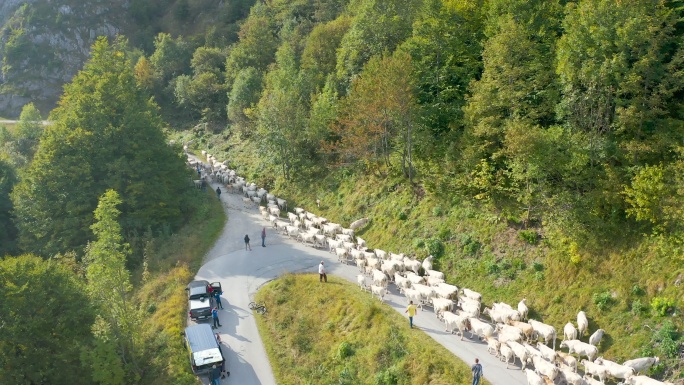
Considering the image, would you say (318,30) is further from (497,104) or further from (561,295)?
(561,295)

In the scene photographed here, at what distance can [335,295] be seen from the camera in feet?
99.0

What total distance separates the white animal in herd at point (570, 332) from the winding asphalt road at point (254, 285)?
2876 millimetres

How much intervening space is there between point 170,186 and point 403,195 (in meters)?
23.6

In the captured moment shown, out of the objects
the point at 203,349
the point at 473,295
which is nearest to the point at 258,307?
the point at 203,349

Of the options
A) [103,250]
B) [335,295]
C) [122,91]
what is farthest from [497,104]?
[122,91]

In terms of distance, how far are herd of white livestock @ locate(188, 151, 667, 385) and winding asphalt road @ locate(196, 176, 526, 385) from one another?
2.10 ft

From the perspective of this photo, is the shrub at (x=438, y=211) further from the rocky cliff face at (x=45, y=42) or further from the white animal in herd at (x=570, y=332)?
the rocky cliff face at (x=45, y=42)

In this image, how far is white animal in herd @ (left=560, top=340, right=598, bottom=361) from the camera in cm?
2084

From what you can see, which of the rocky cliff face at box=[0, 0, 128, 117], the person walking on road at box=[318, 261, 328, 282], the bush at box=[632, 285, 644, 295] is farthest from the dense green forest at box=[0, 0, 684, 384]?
the rocky cliff face at box=[0, 0, 128, 117]

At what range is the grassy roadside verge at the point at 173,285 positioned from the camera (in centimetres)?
2689

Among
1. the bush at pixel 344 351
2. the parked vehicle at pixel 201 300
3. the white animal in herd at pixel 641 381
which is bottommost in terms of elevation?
the bush at pixel 344 351

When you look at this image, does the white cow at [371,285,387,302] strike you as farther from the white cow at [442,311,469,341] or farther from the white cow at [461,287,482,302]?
the white cow at [461,287,482,302]

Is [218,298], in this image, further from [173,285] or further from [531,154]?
[531,154]

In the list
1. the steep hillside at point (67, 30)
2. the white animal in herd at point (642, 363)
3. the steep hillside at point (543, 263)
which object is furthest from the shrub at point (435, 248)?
the steep hillside at point (67, 30)
